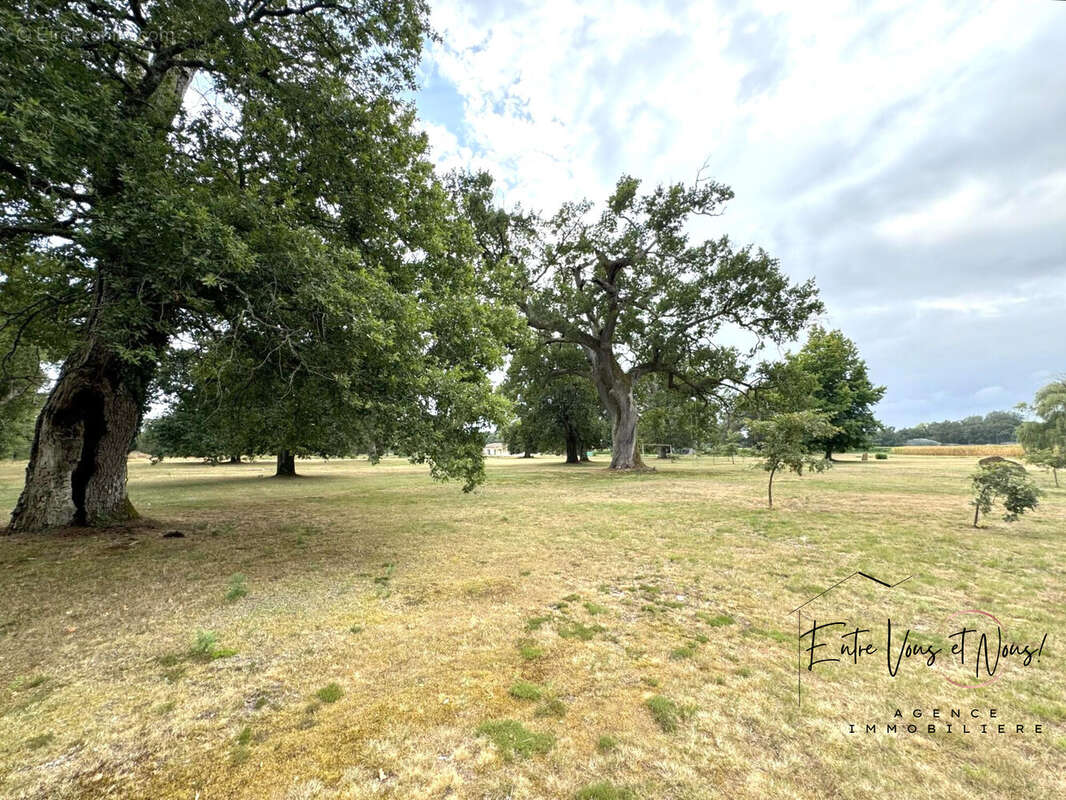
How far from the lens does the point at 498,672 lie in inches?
128

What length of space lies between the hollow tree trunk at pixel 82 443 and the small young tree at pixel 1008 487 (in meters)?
16.2

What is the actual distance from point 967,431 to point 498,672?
151 meters

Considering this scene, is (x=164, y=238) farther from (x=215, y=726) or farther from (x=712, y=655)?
(x=712, y=655)

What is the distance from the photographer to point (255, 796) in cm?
208

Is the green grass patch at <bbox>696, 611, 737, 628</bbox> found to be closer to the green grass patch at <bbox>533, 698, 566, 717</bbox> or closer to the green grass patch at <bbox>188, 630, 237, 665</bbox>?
the green grass patch at <bbox>533, 698, 566, 717</bbox>

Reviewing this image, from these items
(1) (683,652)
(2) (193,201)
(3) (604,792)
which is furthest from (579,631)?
(2) (193,201)

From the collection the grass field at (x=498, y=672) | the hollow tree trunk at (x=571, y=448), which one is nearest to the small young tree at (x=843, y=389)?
the hollow tree trunk at (x=571, y=448)

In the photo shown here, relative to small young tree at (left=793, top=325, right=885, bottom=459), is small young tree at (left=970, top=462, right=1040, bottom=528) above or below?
below

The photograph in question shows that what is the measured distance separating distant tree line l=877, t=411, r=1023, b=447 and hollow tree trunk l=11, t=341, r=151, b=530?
124 m

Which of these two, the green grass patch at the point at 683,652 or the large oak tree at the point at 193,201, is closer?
the green grass patch at the point at 683,652

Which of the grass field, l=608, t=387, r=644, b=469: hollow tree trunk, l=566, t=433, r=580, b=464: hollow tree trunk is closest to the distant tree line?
l=566, t=433, r=580, b=464: hollow tree trunk

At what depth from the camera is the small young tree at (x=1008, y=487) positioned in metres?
8.16

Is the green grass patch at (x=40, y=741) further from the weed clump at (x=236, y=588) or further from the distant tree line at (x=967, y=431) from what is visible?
the distant tree line at (x=967, y=431)

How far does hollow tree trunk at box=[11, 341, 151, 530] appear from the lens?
7.27m
